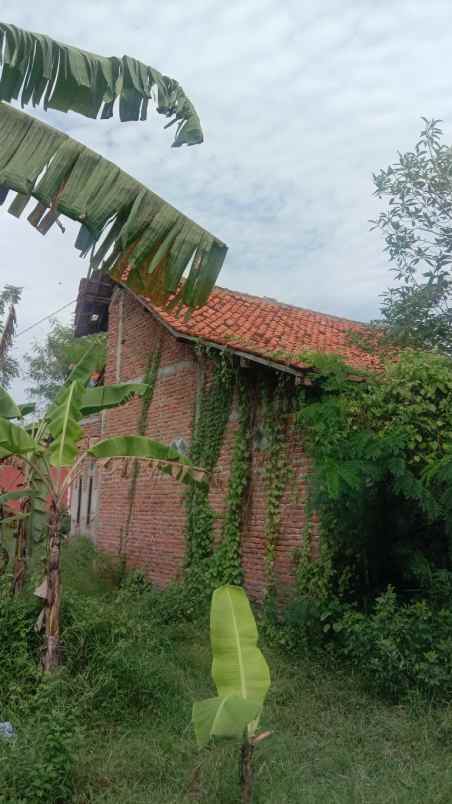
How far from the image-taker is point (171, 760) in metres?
5.44

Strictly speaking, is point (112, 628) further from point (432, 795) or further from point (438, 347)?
point (438, 347)

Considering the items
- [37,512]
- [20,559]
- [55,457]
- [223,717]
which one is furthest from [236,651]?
[20,559]

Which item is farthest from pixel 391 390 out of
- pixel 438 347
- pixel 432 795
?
pixel 432 795

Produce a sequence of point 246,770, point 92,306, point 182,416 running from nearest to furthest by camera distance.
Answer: point 246,770 → point 182,416 → point 92,306

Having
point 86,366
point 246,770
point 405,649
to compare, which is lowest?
point 246,770

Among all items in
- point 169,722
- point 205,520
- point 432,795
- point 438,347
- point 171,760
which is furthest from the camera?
point 205,520

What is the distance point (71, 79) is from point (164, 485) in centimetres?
790

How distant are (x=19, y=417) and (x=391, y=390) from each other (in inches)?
153

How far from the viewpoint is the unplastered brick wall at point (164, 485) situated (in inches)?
371

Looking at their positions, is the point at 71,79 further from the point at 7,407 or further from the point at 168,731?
the point at 168,731

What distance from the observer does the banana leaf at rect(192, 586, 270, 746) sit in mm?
4215

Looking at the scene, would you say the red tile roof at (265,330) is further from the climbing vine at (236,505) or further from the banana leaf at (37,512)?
the banana leaf at (37,512)

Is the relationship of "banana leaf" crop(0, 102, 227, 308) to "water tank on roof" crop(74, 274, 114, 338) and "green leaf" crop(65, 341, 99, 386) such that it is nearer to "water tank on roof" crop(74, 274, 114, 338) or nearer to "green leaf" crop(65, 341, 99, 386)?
"green leaf" crop(65, 341, 99, 386)

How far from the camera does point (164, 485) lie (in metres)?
12.1
